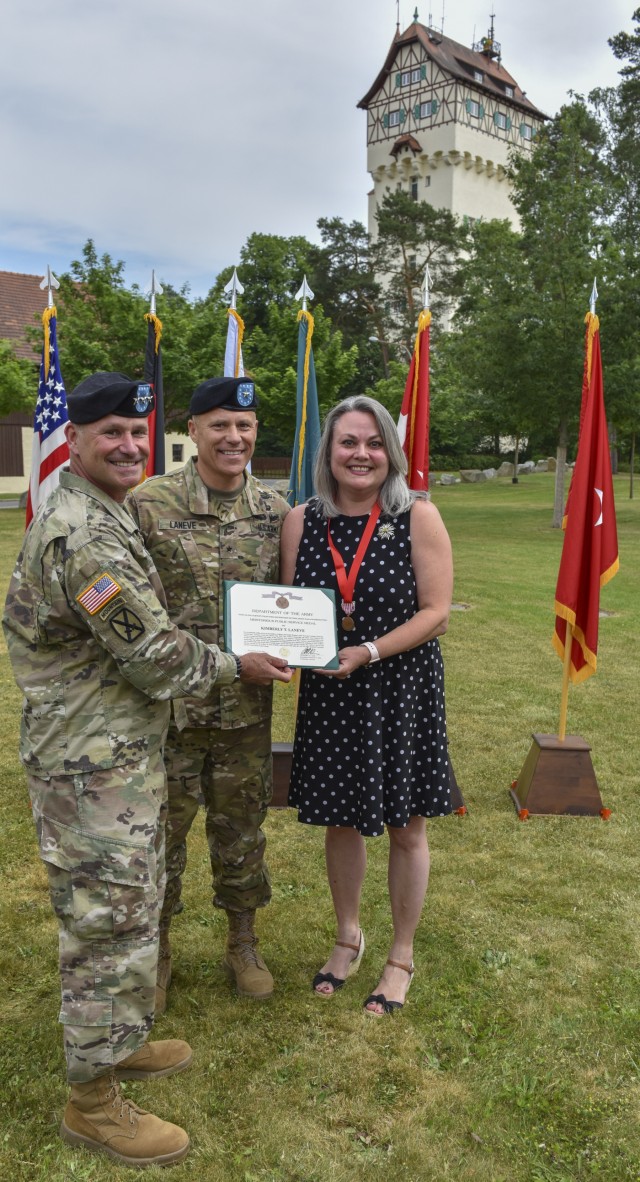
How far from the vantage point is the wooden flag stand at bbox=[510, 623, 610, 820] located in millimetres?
5012

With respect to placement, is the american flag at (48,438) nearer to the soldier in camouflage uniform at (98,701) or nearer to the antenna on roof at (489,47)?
the soldier in camouflage uniform at (98,701)

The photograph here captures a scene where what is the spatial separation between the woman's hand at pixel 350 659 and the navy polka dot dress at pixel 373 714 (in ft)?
0.38

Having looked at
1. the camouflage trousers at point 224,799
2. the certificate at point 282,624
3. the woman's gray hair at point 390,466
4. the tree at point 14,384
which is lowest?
the camouflage trousers at point 224,799

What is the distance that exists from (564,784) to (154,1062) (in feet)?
9.78

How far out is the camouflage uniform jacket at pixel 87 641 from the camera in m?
2.23

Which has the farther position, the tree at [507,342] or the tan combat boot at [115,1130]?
the tree at [507,342]

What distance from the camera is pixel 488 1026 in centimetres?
317

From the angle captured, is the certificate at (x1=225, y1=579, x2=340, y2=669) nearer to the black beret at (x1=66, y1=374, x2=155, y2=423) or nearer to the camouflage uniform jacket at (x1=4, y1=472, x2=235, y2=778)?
the camouflage uniform jacket at (x1=4, y1=472, x2=235, y2=778)

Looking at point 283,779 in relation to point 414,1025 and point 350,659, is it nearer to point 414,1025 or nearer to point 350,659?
point 414,1025

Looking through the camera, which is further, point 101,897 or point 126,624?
point 101,897

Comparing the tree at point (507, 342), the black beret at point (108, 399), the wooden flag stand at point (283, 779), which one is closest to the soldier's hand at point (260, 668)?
the black beret at point (108, 399)

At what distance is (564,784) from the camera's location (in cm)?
503

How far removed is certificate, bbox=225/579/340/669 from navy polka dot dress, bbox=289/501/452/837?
20cm

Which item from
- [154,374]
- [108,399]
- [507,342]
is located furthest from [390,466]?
[507,342]
